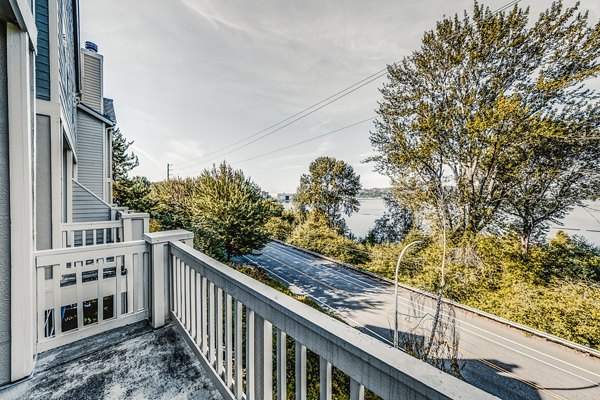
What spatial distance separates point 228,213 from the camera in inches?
496

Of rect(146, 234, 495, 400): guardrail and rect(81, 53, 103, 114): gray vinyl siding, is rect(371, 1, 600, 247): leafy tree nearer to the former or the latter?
rect(146, 234, 495, 400): guardrail

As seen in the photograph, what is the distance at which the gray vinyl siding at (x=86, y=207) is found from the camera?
5516 mm

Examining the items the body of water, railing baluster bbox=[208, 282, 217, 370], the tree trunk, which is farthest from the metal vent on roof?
the body of water

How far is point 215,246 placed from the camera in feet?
40.0

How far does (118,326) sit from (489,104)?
14.6 metres

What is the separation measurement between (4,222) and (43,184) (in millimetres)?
A: 2452

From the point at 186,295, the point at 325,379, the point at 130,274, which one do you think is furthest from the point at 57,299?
the point at 325,379

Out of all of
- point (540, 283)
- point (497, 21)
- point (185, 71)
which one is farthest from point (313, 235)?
point (497, 21)

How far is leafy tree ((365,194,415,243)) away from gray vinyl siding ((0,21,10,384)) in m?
22.2

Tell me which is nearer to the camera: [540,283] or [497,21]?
[497,21]

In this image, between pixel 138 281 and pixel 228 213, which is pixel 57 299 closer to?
pixel 138 281

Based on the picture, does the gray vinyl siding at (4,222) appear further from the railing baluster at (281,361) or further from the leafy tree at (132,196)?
the leafy tree at (132,196)

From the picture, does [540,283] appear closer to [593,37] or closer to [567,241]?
[567,241]

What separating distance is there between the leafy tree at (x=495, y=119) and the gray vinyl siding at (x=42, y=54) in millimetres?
12935
